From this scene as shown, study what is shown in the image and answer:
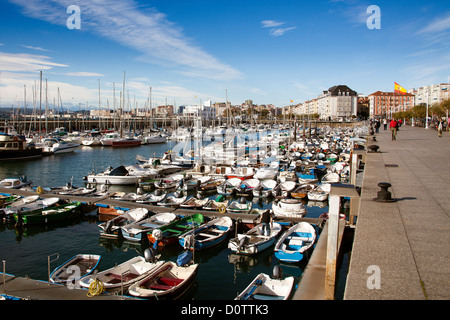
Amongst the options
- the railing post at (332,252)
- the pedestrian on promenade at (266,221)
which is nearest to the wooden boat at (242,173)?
the pedestrian on promenade at (266,221)

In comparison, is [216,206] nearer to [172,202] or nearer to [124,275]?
[172,202]

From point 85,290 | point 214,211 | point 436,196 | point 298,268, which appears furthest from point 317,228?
point 85,290

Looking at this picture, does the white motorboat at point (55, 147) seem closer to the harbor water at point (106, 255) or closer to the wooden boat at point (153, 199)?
the harbor water at point (106, 255)

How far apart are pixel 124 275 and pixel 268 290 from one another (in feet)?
18.5

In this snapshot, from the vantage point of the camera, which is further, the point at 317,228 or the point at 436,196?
the point at 317,228

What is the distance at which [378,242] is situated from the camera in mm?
6910

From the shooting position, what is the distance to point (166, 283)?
42.7ft

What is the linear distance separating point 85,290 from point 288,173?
2615 cm

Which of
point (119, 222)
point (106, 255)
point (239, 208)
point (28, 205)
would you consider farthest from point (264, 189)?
point (28, 205)

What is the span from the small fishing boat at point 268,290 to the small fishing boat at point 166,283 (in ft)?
7.63

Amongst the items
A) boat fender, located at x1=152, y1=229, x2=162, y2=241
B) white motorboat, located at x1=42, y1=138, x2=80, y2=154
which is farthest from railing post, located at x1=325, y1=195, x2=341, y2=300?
white motorboat, located at x1=42, y1=138, x2=80, y2=154

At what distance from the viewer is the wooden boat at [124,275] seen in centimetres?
1240

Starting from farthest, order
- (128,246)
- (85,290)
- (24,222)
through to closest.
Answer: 1. (24,222)
2. (128,246)
3. (85,290)
